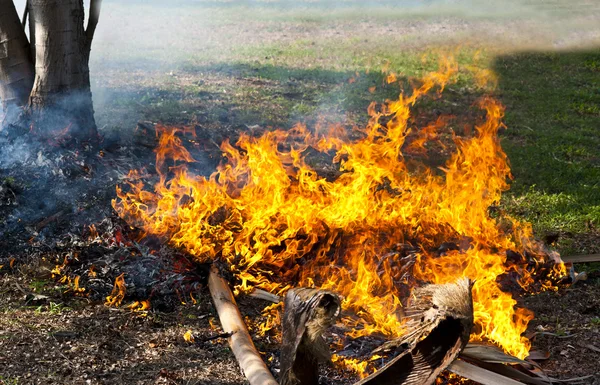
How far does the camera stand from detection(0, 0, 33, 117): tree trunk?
535cm

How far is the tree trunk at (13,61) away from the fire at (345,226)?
1358 mm

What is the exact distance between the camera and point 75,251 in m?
4.38

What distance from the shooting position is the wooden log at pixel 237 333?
10.8 ft

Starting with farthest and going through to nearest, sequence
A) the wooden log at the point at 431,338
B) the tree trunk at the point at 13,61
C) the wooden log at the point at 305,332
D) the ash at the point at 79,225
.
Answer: the tree trunk at the point at 13,61 → the ash at the point at 79,225 → the wooden log at the point at 305,332 → the wooden log at the point at 431,338

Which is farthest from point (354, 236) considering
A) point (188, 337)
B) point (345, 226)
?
point (188, 337)

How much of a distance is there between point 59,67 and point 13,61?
0.43 m

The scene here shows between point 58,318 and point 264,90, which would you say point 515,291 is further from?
point 264,90

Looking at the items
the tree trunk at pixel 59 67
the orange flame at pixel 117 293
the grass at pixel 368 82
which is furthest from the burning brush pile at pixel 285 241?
the grass at pixel 368 82

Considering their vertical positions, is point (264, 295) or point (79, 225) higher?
point (79, 225)

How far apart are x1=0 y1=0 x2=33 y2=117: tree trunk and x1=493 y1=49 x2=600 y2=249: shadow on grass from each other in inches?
166

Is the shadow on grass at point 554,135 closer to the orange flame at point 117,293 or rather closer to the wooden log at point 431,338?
the wooden log at point 431,338

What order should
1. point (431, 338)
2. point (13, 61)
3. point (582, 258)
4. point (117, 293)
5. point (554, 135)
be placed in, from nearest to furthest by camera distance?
point (431, 338) → point (117, 293) → point (582, 258) → point (13, 61) → point (554, 135)

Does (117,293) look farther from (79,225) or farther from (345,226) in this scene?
(345,226)

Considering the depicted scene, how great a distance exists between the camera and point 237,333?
372 centimetres
